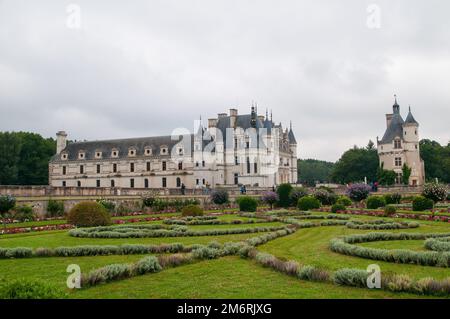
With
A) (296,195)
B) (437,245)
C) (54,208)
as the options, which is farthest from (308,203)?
(437,245)

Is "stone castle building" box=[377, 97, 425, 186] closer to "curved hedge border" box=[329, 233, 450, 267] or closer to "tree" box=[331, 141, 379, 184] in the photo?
"tree" box=[331, 141, 379, 184]

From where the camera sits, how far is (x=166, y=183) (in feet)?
208

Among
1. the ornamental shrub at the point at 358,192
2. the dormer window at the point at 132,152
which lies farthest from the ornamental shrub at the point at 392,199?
the dormer window at the point at 132,152

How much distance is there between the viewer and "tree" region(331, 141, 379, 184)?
254 feet

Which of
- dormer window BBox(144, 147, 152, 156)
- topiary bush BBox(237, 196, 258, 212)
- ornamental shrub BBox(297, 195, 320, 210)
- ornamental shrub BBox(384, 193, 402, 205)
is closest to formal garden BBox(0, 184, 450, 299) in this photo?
topiary bush BBox(237, 196, 258, 212)

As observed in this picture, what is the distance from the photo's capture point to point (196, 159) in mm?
61219

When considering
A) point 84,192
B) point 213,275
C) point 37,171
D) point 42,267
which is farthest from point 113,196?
point 37,171

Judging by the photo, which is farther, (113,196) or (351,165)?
(351,165)

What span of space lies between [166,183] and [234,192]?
2072cm

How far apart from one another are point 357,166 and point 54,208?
59265 mm

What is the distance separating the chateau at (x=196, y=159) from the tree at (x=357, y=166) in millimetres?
14960

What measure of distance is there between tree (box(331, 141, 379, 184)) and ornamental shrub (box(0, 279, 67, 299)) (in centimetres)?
7452
